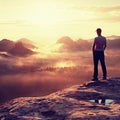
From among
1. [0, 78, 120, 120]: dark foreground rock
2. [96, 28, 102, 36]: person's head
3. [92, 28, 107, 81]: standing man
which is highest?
[96, 28, 102, 36]: person's head

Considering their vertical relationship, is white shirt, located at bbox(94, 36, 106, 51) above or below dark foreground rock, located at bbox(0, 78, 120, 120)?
above

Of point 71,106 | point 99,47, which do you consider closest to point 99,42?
point 99,47

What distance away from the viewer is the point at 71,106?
47.6 ft

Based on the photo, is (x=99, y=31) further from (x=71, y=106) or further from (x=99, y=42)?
(x=71, y=106)

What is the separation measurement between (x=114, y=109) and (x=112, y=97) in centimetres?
234

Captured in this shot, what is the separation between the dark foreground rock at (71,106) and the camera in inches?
524

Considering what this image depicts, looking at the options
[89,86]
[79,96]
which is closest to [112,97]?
[79,96]

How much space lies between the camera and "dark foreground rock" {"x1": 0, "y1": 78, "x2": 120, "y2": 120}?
1330cm

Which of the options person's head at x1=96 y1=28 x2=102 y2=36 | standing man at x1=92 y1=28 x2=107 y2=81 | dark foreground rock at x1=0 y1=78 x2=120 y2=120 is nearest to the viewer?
dark foreground rock at x1=0 y1=78 x2=120 y2=120

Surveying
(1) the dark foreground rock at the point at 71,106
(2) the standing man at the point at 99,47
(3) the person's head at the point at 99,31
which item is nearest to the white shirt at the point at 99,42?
(2) the standing man at the point at 99,47

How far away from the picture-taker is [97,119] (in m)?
12.6

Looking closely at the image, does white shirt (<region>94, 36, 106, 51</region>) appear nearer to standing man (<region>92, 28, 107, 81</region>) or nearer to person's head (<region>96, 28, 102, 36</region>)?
standing man (<region>92, 28, 107, 81</region>)

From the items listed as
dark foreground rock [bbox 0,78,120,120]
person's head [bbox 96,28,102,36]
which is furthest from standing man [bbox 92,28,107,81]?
dark foreground rock [bbox 0,78,120,120]

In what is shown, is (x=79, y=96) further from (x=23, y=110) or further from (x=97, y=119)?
(x=97, y=119)
